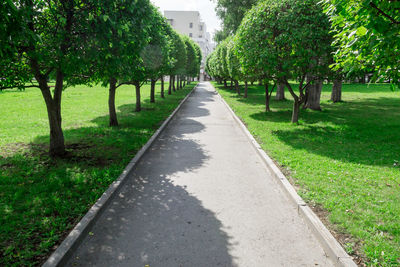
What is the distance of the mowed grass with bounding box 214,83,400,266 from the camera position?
3.94 meters

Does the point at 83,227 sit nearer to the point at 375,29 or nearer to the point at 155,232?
the point at 155,232

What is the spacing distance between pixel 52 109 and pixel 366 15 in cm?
748

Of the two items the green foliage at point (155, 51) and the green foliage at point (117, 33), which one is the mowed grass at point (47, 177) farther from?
the green foliage at point (155, 51)

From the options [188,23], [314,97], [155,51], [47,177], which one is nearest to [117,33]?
[47,177]

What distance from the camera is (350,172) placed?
6453 mm

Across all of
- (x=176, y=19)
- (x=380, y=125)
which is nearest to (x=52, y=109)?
(x=380, y=125)

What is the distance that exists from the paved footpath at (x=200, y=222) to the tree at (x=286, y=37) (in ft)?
17.4

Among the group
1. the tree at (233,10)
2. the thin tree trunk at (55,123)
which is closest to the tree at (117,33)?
the thin tree trunk at (55,123)

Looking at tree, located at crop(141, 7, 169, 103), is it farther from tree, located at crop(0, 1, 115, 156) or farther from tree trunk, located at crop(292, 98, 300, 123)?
tree trunk, located at crop(292, 98, 300, 123)

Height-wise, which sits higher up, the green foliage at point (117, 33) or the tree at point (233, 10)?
the tree at point (233, 10)

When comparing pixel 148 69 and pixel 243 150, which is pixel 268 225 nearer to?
pixel 243 150

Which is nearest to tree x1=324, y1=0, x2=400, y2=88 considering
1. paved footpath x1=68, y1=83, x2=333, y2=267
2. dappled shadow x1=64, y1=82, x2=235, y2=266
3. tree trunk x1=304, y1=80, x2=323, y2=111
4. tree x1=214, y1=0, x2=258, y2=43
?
paved footpath x1=68, y1=83, x2=333, y2=267

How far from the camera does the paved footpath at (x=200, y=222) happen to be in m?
3.61

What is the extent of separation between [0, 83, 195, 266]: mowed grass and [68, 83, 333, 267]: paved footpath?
55 cm
